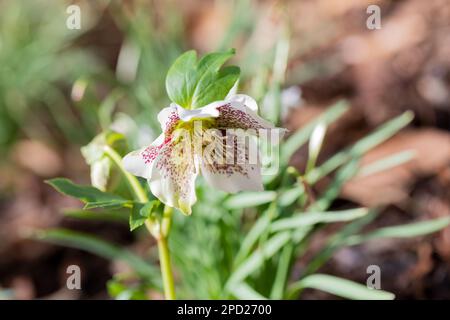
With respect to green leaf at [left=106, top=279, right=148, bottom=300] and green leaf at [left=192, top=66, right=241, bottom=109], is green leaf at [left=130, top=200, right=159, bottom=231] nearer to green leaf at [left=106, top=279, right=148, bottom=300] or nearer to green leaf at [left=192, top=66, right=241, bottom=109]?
green leaf at [left=192, top=66, right=241, bottom=109]

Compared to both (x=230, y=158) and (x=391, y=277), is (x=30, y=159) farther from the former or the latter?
(x=230, y=158)

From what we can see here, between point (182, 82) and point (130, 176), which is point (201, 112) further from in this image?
point (130, 176)

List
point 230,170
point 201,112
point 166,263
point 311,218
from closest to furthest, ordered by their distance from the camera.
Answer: point 201,112, point 230,170, point 166,263, point 311,218

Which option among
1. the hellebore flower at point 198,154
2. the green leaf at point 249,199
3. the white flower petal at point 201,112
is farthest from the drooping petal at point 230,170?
the green leaf at point 249,199

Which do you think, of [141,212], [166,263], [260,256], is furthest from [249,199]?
[141,212]

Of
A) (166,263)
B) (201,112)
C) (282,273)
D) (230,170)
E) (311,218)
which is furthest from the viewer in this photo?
(282,273)

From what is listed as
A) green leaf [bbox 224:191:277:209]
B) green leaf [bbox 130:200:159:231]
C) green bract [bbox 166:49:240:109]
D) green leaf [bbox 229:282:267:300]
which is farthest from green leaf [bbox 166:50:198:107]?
green leaf [bbox 229:282:267:300]
